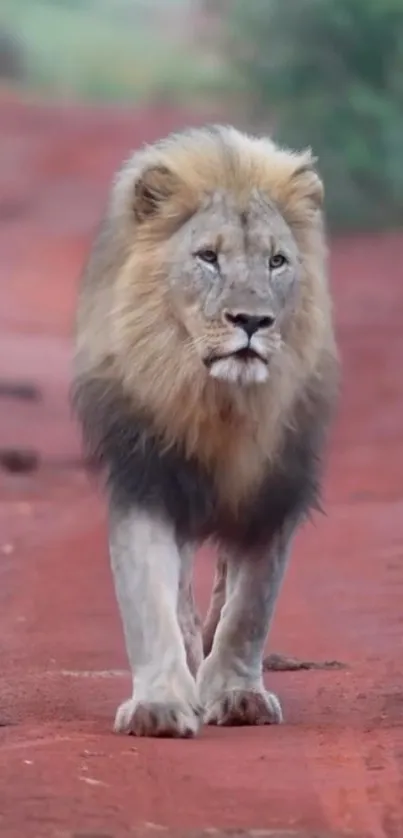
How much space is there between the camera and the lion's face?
13.7 feet

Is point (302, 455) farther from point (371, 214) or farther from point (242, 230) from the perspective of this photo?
point (371, 214)

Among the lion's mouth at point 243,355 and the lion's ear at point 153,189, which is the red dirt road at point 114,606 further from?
the lion's ear at point 153,189

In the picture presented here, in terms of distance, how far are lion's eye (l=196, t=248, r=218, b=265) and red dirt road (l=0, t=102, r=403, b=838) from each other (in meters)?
1.12

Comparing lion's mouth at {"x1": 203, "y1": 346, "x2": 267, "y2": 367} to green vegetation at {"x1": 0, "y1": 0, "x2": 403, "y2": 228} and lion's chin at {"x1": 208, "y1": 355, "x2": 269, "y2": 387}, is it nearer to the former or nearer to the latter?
lion's chin at {"x1": 208, "y1": 355, "x2": 269, "y2": 387}

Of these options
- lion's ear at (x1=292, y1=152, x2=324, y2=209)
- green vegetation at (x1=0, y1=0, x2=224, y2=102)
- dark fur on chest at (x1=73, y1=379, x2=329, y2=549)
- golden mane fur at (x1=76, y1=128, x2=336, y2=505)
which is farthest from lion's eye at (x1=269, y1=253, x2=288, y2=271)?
green vegetation at (x1=0, y1=0, x2=224, y2=102)

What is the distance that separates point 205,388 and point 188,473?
25 centimetres

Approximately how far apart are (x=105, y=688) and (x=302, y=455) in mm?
1107

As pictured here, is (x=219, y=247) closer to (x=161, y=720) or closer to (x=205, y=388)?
(x=205, y=388)

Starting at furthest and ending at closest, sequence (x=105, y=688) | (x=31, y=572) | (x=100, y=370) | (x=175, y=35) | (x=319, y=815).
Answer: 1. (x=175, y=35)
2. (x=31, y=572)
3. (x=105, y=688)
4. (x=100, y=370)
5. (x=319, y=815)

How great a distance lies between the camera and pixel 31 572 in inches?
335

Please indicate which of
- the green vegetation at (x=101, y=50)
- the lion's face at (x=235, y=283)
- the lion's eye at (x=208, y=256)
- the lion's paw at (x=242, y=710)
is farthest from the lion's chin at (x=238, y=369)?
the green vegetation at (x=101, y=50)

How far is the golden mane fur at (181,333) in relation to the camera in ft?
14.5

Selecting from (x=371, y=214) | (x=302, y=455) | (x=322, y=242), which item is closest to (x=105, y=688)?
(x=302, y=455)

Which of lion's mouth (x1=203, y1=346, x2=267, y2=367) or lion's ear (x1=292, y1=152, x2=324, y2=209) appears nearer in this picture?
lion's mouth (x1=203, y1=346, x2=267, y2=367)
